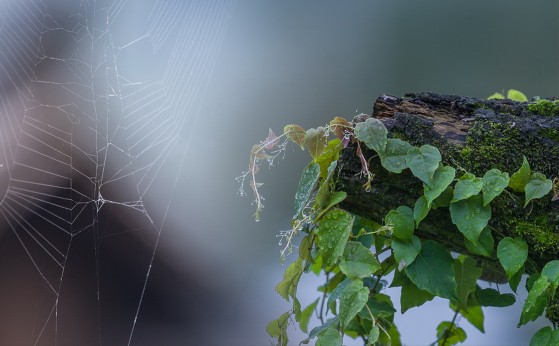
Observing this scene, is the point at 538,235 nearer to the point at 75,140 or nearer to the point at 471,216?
the point at 471,216

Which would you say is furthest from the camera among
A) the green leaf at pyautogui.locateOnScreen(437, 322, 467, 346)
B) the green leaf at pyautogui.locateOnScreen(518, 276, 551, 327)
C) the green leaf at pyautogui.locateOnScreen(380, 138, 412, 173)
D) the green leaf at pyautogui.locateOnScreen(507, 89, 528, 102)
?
the green leaf at pyautogui.locateOnScreen(507, 89, 528, 102)

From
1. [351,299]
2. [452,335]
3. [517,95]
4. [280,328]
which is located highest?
[517,95]

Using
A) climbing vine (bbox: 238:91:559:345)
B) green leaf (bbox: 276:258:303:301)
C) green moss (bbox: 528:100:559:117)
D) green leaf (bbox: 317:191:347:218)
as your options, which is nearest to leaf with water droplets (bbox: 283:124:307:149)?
climbing vine (bbox: 238:91:559:345)

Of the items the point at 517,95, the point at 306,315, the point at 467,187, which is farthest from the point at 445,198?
the point at 517,95

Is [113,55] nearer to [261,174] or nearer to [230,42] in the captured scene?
[230,42]

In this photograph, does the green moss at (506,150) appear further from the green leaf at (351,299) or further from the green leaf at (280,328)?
the green leaf at (280,328)

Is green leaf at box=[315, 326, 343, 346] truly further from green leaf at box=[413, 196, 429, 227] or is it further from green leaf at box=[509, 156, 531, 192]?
green leaf at box=[509, 156, 531, 192]
